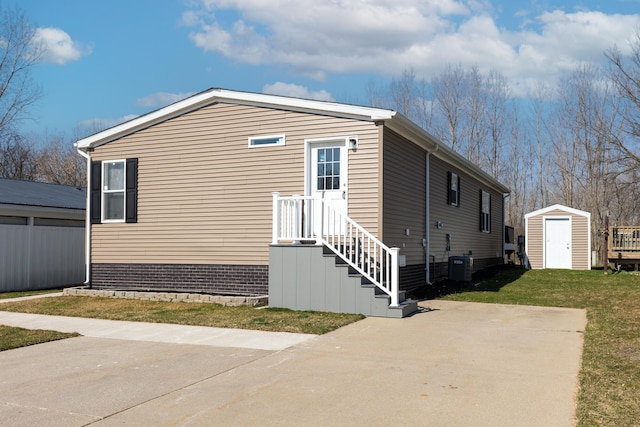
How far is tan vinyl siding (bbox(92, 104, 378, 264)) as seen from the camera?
1151cm

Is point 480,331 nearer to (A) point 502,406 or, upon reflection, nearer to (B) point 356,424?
(A) point 502,406

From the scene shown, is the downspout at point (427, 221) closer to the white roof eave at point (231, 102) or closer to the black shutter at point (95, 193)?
the white roof eave at point (231, 102)

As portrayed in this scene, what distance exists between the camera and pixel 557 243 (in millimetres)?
21188

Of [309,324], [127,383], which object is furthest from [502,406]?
[309,324]

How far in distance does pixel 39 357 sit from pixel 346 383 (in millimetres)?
3967

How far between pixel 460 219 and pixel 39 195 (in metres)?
12.7

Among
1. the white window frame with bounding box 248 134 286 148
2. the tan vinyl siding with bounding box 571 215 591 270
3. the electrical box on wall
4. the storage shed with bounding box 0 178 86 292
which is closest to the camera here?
A: the white window frame with bounding box 248 134 286 148

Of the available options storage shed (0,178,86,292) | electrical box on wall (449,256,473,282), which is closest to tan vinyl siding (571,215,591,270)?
electrical box on wall (449,256,473,282)

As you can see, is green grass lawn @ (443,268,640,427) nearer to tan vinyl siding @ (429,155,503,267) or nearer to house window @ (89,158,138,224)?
tan vinyl siding @ (429,155,503,267)

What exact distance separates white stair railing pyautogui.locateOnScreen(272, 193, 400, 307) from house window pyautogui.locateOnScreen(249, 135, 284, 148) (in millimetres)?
1465

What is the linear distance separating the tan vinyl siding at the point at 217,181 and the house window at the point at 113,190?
17cm

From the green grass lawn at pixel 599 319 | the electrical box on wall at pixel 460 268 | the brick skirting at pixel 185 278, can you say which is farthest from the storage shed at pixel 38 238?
the green grass lawn at pixel 599 319

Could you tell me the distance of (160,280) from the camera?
13320 millimetres

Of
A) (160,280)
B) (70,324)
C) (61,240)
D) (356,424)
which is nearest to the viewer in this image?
(356,424)
